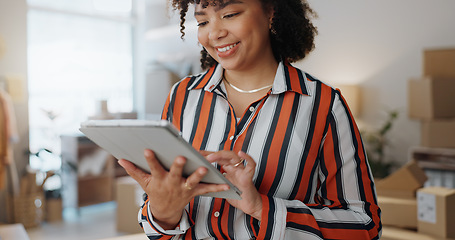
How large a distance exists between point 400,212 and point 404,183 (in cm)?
18

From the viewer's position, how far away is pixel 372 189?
1.05 m

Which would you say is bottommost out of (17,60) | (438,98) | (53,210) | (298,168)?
(53,210)

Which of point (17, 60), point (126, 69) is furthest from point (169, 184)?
point (126, 69)

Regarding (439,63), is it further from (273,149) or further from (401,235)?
(273,149)

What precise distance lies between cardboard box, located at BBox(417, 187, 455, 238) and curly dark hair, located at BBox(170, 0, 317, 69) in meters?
1.33

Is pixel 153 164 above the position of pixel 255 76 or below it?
below

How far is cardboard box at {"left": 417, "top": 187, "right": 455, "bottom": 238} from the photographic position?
213cm

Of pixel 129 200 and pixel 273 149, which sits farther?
pixel 129 200

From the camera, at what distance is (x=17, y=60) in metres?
4.81

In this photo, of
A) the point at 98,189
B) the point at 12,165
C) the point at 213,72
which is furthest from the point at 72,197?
the point at 213,72

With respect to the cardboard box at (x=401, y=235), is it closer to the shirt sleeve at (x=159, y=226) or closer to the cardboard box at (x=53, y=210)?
the shirt sleeve at (x=159, y=226)

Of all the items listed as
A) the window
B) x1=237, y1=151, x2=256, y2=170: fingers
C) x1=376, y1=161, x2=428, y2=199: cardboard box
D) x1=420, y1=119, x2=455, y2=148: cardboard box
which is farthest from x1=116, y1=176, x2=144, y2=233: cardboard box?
x1=237, y1=151, x2=256, y2=170: fingers

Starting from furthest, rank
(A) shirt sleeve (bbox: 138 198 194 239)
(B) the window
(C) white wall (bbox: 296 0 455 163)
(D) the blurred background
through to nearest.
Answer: (B) the window
(D) the blurred background
(C) white wall (bbox: 296 0 455 163)
(A) shirt sleeve (bbox: 138 198 194 239)

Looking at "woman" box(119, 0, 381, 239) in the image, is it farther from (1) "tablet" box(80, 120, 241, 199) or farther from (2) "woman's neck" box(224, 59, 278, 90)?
(1) "tablet" box(80, 120, 241, 199)
